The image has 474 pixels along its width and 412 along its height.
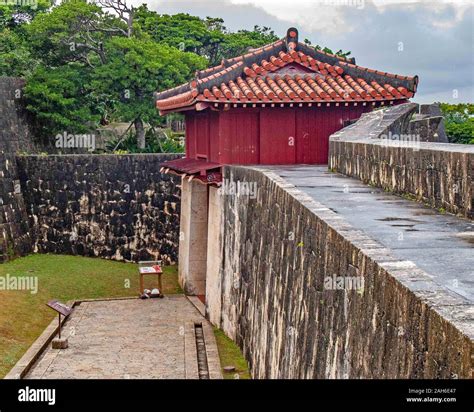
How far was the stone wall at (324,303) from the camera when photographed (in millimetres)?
5129

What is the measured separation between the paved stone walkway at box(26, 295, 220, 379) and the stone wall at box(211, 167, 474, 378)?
1331mm

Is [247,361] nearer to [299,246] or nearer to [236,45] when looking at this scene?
[299,246]

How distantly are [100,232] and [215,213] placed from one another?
9.25 m

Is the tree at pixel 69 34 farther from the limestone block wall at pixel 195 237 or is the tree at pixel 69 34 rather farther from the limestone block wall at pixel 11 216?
the limestone block wall at pixel 195 237

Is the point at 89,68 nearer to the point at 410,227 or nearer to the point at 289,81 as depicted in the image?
the point at 289,81

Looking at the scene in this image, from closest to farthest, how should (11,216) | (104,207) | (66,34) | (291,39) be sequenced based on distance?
(291,39)
(11,216)
(104,207)
(66,34)

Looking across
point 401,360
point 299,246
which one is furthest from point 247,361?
point 401,360

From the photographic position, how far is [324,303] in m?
8.07

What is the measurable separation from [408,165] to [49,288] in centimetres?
1321

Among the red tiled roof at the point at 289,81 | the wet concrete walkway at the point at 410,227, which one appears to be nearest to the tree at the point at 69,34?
the red tiled roof at the point at 289,81

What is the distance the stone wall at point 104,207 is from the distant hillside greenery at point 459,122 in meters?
9.36

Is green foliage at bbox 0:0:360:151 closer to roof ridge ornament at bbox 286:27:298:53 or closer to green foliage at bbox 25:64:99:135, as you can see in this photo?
green foliage at bbox 25:64:99:135

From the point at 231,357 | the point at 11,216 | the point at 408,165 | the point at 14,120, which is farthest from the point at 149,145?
the point at 408,165
